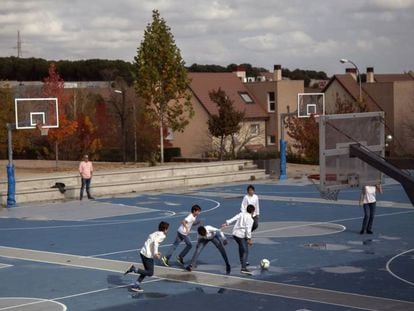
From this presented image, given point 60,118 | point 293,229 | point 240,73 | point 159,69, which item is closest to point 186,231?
point 293,229

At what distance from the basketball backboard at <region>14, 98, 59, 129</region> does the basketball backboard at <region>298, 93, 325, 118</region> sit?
13.8 meters

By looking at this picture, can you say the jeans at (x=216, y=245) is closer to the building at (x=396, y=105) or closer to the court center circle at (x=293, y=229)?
the court center circle at (x=293, y=229)

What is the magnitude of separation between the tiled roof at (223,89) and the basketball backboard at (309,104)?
743 inches

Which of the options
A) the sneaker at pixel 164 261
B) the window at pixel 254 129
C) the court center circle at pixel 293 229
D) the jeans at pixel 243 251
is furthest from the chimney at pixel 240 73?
the jeans at pixel 243 251

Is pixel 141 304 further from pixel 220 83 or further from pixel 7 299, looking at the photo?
pixel 220 83

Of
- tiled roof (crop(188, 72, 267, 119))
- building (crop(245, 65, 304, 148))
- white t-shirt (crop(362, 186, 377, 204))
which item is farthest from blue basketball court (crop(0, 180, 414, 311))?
building (crop(245, 65, 304, 148))

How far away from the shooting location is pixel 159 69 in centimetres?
4600

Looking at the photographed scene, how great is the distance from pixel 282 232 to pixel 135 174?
1743cm

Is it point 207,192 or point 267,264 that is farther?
point 207,192

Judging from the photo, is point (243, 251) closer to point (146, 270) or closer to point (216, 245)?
point (216, 245)

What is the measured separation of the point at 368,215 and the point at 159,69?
24004 millimetres

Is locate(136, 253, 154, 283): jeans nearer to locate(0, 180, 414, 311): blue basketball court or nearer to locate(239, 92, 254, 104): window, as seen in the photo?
locate(0, 180, 414, 311): blue basketball court

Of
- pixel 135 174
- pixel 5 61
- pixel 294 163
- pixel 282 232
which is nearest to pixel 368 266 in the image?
pixel 282 232

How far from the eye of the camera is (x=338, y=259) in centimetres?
2031
